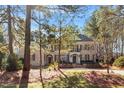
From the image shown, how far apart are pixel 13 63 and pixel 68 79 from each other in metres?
0.98

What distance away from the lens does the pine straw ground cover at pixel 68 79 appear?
8.17 metres

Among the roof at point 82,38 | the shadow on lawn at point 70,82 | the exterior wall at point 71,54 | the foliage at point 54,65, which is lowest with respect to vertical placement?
the shadow on lawn at point 70,82

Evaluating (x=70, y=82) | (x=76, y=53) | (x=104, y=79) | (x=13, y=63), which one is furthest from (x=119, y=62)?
(x=13, y=63)

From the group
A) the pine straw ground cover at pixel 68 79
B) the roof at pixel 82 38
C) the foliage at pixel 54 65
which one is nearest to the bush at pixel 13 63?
the pine straw ground cover at pixel 68 79

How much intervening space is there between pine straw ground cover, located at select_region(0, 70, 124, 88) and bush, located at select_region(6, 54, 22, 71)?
3.4 inches

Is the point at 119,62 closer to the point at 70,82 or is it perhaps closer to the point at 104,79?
the point at 104,79

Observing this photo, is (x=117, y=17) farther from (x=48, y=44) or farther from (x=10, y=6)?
(x=10, y=6)

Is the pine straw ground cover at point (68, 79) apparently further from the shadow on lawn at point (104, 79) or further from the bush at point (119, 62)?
the bush at point (119, 62)

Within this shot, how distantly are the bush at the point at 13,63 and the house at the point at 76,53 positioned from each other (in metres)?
0.12

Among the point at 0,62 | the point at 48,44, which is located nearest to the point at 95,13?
the point at 48,44

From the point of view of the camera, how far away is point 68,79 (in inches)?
324
